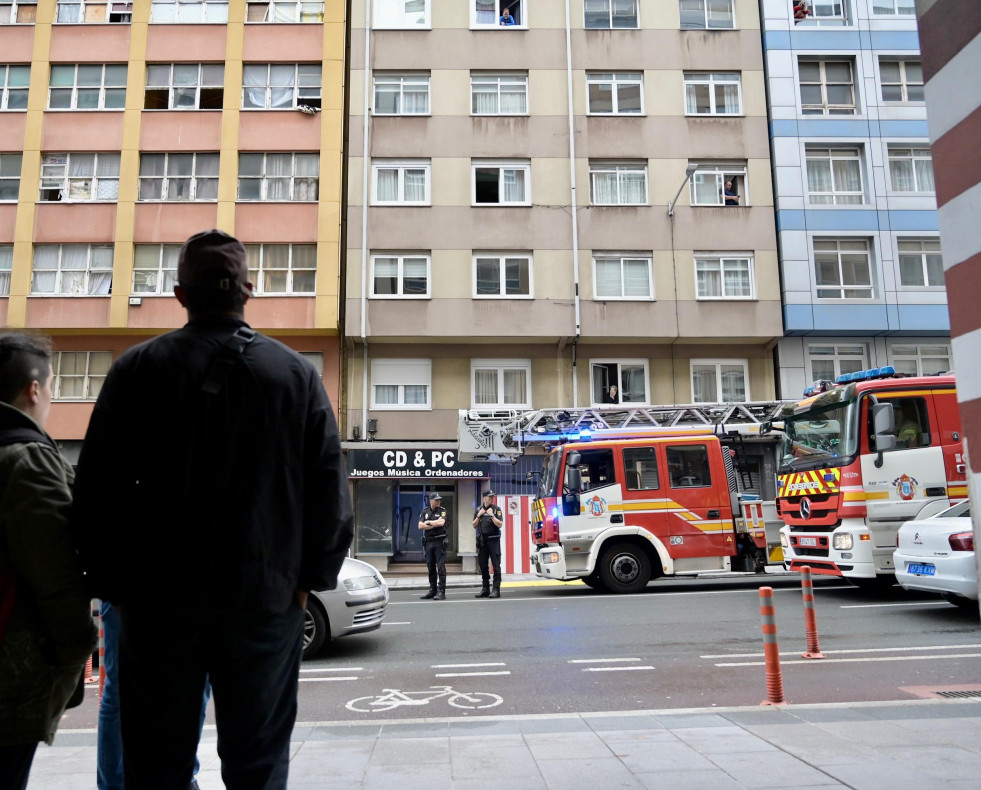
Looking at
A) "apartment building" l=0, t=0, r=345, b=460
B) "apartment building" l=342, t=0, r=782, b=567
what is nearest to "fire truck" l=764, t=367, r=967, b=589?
"apartment building" l=342, t=0, r=782, b=567

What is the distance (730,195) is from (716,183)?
547 millimetres

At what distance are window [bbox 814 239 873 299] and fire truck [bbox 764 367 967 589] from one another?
38.2 ft

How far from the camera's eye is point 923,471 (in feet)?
37.9

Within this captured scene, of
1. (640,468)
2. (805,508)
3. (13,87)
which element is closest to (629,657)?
(805,508)

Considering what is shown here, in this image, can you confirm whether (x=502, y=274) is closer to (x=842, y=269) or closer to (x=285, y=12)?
(x=842, y=269)

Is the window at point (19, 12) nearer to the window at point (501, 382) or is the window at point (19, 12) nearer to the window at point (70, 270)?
the window at point (70, 270)

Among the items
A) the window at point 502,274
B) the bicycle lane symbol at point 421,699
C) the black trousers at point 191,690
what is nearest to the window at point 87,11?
the window at point 502,274

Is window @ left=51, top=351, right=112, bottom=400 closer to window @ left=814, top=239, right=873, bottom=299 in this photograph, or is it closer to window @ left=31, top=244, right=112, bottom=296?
window @ left=31, top=244, right=112, bottom=296

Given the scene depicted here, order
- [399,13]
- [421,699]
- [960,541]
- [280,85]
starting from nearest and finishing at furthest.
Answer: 1. [421,699]
2. [960,541]
3. [280,85]
4. [399,13]

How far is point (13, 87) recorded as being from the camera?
23.8 metres

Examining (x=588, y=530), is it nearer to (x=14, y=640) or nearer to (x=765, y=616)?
(x=765, y=616)

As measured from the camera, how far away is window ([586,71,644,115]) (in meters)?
24.0

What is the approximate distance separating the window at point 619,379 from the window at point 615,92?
758 centimetres

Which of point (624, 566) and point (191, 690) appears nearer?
point (191, 690)
